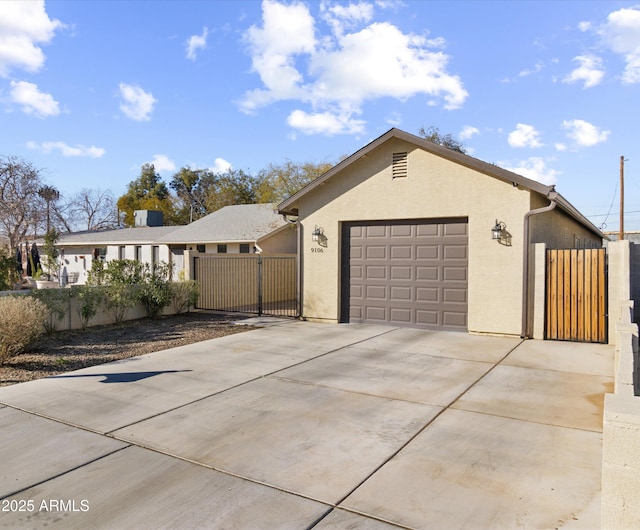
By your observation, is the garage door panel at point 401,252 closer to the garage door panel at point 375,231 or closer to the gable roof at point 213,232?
the garage door panel at point 375,231

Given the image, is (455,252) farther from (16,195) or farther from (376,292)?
(16,195)

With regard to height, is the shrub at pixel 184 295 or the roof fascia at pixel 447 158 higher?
the roof fascia at pixel 447 158

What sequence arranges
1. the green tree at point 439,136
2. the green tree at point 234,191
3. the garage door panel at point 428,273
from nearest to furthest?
the garage door panel at point 428,273
the green tree at point 439,136
the green tree at point 234,191

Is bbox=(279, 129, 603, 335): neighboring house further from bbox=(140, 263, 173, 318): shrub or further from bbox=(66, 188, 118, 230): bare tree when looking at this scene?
bbox=(66, 188, 118, 230): bare tree

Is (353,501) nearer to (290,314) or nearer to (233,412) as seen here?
(233,412)

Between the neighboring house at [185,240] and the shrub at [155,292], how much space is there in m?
4.21

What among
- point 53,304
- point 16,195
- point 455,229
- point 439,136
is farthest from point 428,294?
point 16,195

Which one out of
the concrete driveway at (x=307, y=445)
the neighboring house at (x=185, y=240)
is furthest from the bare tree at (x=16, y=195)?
the concrete driveway at (x=307, y=445)

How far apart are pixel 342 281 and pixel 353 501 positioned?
8.95 m

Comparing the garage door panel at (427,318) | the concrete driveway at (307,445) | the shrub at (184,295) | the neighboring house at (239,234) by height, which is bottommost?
the concrete driveway at (307,445)

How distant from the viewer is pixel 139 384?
256 inches

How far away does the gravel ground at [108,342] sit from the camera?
Answer: 7464 mm

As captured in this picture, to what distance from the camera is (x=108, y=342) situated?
31.4ft

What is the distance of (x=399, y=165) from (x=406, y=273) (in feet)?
8.76
